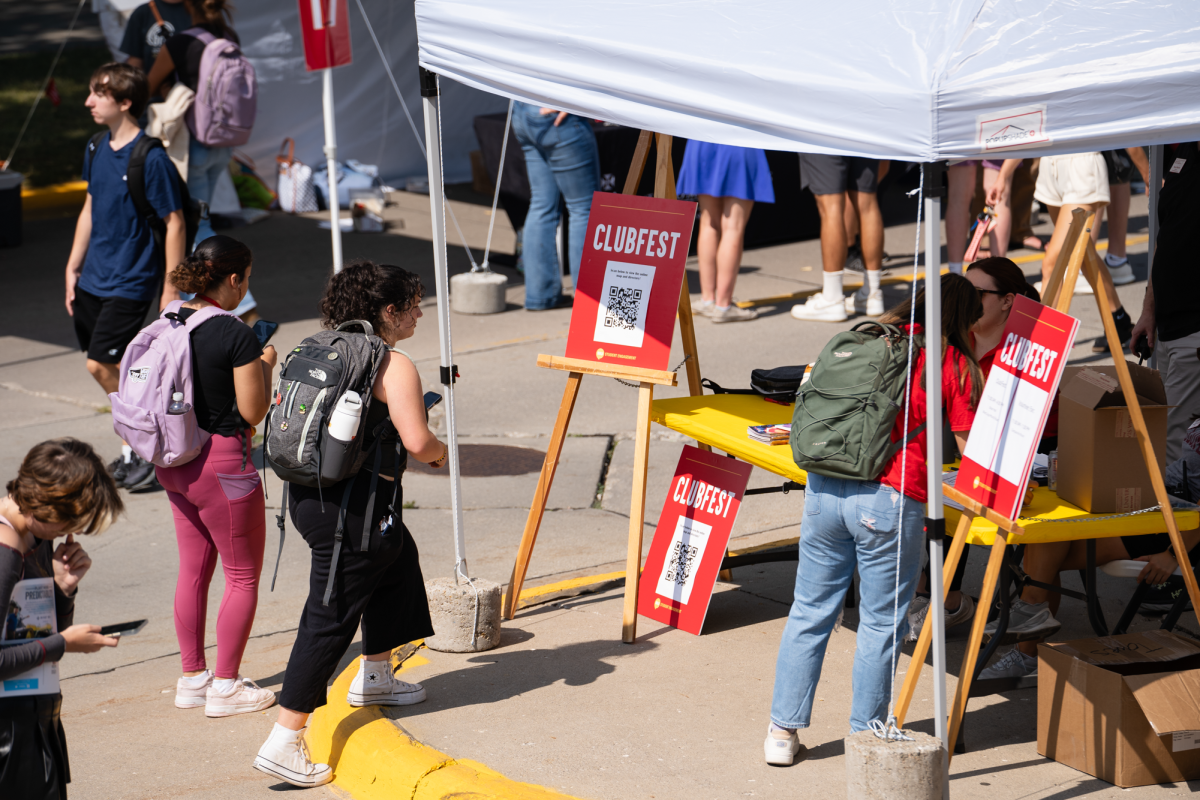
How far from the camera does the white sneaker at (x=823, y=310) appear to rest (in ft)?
35.6

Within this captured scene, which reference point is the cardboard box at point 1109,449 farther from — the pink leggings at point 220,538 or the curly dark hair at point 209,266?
the curly dark hair at point 209,266

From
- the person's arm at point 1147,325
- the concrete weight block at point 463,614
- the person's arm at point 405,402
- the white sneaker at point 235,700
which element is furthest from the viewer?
the person's arm at point 1147,325

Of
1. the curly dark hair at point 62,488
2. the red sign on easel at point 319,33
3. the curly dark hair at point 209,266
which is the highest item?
the red sign on easel at point 319,33

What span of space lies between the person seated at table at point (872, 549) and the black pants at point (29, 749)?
7.31 ft

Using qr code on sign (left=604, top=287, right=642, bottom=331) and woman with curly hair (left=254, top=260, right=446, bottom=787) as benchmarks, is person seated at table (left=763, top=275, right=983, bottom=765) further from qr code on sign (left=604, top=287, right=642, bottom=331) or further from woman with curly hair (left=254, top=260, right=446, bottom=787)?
qr code on sign (left=604, top=287, right=642, bottom=331)

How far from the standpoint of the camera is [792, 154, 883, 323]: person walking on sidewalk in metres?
10.3

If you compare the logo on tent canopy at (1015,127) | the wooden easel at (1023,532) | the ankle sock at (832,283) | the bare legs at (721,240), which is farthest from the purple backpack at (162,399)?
the ankle sock at (832,283)

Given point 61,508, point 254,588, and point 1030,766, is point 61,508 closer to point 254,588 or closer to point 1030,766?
point 254,588

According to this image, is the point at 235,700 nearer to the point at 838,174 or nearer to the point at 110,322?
the point at 110,322

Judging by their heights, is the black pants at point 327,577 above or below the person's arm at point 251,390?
below

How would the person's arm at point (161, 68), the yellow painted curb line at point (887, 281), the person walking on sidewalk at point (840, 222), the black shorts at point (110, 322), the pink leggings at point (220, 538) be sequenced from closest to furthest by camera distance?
the pink leggings at point (220, 538)
the black shorts at point (110, 322)
the person walking on sidewalk at point (840, 222)
the person's arm at point (161, 68)
the yellow painted curb line at point (887, 281)

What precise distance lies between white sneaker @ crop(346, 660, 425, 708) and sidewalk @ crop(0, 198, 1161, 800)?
6cm

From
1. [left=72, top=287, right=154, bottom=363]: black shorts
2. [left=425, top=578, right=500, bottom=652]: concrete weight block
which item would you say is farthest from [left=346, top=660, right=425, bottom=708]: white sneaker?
[left=72, top=287, right=154, bottom=363]: black shorts

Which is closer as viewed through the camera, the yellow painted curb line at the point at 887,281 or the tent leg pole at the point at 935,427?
the tent leg pole at the point at 935,427
